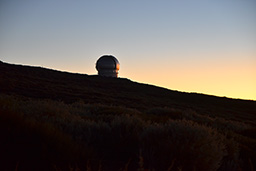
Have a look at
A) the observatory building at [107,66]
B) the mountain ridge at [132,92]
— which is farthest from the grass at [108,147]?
the observatory building at [107,66]

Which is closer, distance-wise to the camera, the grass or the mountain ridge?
the grass

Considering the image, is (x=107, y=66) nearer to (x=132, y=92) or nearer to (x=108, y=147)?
(x=132, y=92)

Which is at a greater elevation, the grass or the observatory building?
the observatory building

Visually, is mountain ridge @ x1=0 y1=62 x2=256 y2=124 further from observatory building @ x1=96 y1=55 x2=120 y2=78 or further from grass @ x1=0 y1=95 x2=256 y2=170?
grass @ x1=0 y1=95 x2=256 y2=170

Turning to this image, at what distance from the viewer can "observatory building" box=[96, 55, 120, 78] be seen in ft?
196

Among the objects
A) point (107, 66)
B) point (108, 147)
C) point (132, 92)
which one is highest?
point (107, 66)

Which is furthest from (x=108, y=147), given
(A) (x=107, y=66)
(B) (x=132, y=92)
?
(A) (x=107, y=66)

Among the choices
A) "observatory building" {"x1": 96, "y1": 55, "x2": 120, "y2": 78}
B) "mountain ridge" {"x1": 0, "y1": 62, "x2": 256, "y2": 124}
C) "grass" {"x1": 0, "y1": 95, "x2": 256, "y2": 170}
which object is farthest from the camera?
"observatory building" {"x1": 96, "y1": 55, "x2": 120, "y2": 78}

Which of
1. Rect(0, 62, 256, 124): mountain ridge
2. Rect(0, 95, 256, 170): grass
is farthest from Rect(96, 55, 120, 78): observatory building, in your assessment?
Rect(0, 95, 256, 170): grass

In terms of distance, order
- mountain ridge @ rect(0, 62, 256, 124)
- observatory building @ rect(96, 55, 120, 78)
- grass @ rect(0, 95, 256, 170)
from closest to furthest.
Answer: grass @ rect(0, 95, 256, 170) → mountain ridge @ rect(0, 62, 256, 124) → observatory building @ rect(96, 55, 120, 78)

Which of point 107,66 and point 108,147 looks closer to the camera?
point 108,147

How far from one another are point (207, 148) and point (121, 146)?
1.69 meters

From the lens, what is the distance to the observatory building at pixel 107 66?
196 ft

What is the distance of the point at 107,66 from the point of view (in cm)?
6072
